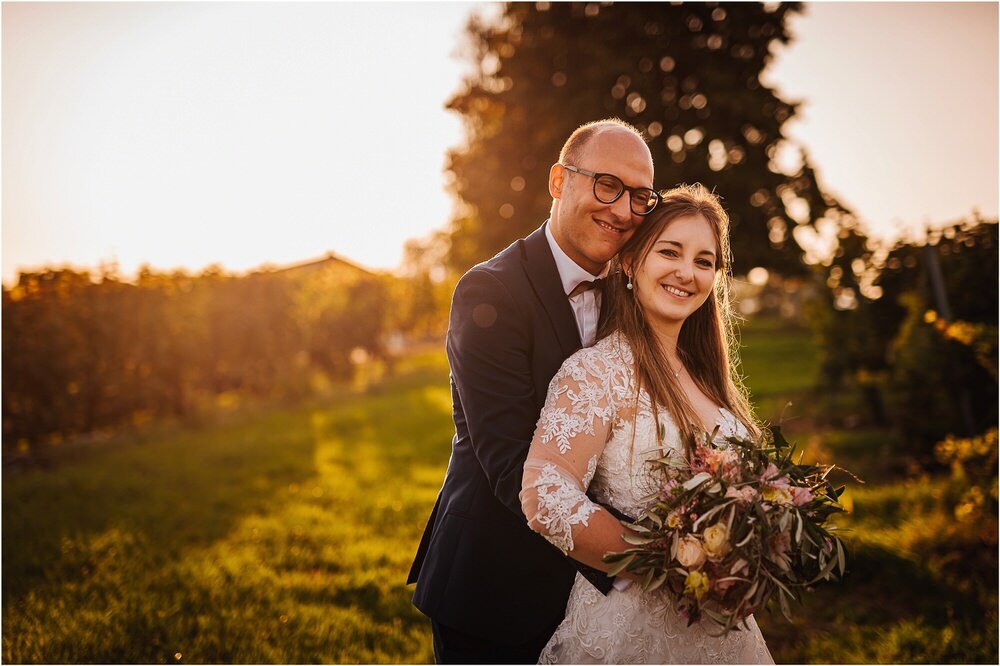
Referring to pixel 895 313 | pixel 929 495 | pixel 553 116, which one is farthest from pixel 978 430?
pixel 553 116

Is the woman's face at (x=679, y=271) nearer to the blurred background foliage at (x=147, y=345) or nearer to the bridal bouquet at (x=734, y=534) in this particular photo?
the bridal bouquet at (x=734, y=534)

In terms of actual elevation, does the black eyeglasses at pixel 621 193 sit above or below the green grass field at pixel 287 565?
above

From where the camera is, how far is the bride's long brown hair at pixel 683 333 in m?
2.49

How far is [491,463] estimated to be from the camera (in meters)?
2.37

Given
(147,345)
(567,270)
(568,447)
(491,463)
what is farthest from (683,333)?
(147,345)

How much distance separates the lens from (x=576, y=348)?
265cm

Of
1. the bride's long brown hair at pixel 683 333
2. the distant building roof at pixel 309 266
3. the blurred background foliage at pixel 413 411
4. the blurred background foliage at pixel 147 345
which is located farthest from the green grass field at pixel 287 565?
the distant building roof at pixel 309 266

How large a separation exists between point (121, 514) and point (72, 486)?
172 centimetres

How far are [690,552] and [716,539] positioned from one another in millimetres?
93

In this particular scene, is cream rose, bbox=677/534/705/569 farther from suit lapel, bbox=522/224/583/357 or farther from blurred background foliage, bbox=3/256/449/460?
blurred background foliage, bbox=3/256/449/460

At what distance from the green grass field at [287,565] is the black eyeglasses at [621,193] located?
7.73ft

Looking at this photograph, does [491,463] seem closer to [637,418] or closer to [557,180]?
[637,418]

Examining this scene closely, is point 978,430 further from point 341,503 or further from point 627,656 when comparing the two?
point 341,503

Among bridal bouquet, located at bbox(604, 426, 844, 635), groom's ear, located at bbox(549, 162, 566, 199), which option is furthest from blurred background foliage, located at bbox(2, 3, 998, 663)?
groom's ear, located at bbox(549, 162, 566, 199)
